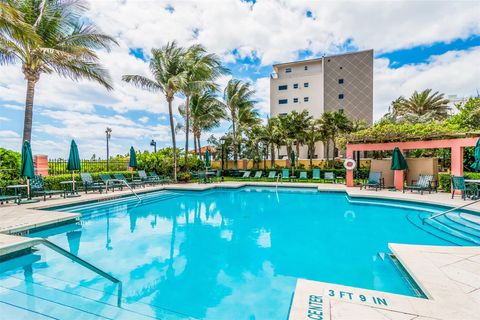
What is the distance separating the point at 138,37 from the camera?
1549 cm

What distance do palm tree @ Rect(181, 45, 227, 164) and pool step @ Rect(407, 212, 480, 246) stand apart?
14722 millimetres

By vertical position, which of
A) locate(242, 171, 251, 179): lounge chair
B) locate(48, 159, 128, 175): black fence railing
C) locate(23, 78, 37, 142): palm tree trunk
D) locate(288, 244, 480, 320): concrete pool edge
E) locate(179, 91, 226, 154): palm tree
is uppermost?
locate(179, 91, 226, 154): palm tree

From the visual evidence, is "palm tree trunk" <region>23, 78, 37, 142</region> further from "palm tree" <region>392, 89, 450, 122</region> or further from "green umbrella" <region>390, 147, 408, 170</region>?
"palm tree" <region>392, 89, 450, 122</region>

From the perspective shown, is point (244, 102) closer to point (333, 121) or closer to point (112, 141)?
point (333, 121)

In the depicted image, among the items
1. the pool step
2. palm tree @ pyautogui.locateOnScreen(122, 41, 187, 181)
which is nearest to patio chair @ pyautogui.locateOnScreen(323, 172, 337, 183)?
the pool step

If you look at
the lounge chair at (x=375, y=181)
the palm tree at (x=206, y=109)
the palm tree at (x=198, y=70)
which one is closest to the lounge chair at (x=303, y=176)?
the lounge chair at (x=375, y=181)

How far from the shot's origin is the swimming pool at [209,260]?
3.79m

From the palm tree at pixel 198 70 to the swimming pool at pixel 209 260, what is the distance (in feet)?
35.4

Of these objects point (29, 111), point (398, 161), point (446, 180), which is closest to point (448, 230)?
point (398, 161)

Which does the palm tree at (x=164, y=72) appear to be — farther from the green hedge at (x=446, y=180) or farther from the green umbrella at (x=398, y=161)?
the green hedge at (x=446, y=180)

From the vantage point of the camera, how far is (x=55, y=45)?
11547mm

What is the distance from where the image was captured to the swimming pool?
379 cm

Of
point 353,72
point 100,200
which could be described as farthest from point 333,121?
point 100,200

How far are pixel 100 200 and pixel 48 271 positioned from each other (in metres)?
7.70
